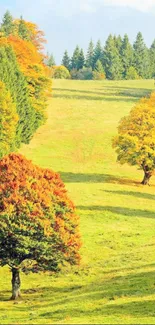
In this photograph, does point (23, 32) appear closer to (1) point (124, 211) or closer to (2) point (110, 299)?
(1) point (124, 211)

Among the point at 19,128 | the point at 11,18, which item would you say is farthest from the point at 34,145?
the point at 11,18

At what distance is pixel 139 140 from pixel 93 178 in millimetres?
8131

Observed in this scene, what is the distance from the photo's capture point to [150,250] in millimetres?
49219

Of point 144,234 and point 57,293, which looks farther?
point 144,234

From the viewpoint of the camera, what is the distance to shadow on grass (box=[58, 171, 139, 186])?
244ft

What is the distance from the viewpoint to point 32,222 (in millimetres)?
39188

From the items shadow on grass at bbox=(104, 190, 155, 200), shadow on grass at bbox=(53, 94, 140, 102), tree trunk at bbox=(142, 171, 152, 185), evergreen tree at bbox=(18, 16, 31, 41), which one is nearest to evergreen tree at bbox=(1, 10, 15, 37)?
evergreen tree at bbox=(18, 16, 31, 41)

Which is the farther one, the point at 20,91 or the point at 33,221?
the point at 20,91

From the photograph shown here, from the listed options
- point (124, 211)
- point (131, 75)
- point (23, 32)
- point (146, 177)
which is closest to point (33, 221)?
point (124, 211)

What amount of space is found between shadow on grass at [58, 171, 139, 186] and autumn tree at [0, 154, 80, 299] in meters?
31.8

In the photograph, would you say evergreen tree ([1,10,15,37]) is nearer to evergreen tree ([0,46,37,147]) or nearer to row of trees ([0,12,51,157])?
row of trees ([0,12,51,157])

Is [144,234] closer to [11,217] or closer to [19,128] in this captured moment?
[11,217]

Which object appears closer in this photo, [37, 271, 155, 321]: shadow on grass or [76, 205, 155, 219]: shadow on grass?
[37, 271, 155, 321]: shadow on grass

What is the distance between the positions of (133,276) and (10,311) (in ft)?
32.7
